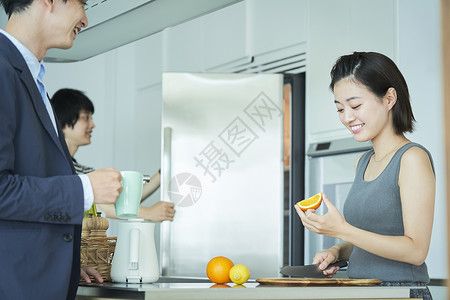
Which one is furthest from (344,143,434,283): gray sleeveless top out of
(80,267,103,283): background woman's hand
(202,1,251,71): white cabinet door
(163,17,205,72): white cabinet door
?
(163,17,205,72): white cabinet door

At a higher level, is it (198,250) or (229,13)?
(229,13)

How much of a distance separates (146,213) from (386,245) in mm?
1860

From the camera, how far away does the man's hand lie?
47.6 inches

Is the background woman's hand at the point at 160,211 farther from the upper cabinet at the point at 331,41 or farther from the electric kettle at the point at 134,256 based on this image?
the electric kettle at the point at 134,256

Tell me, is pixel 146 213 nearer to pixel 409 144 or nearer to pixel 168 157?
pixel 168 157

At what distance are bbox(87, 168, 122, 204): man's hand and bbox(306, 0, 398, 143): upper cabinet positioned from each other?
6.65 ft

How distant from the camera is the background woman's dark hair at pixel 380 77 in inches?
62.3

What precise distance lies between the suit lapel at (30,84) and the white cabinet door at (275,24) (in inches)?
92.4

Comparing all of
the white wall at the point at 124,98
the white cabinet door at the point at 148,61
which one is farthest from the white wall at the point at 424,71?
the white cabinet door at the point at 148,61

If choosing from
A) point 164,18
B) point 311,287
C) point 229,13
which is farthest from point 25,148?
point 229,13

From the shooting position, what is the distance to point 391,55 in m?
2.93

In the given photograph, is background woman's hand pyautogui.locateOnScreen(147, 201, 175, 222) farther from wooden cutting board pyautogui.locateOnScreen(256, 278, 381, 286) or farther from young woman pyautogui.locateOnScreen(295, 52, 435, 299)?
wooden cutting board pyautogui.locateOnScreen(256, 278, 381, 286)

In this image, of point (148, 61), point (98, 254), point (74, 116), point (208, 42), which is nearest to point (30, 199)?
point (98, 254)

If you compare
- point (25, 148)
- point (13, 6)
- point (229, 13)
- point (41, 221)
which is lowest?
point (41, 221)
